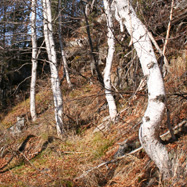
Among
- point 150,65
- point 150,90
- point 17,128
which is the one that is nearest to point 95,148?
point 150,90

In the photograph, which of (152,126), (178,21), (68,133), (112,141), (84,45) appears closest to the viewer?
(152,126)

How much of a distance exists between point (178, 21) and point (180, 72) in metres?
2.55

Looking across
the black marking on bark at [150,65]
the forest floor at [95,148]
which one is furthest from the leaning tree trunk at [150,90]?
the forest floor at [95,148]

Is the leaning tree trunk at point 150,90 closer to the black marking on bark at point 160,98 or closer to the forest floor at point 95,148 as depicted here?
the black marking on bark at point 160,98

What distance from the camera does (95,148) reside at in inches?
229

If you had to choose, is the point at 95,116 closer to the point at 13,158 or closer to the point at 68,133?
the point at 68,133

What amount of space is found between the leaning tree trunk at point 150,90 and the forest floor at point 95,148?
27 cm

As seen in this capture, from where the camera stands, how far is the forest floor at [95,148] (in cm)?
370

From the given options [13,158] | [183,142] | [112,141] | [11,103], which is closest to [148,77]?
[183,142]

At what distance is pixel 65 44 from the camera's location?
14875 millimetres

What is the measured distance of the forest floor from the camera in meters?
3.70

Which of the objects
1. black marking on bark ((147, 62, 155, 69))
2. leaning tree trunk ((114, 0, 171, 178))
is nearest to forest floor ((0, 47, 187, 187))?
leaning tree trunk ((114, 0, 171, 178))

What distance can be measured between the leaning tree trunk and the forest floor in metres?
0.27

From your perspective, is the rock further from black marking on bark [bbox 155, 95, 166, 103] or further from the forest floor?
black marking on bark [bbox 155, 95, 166, 103]
